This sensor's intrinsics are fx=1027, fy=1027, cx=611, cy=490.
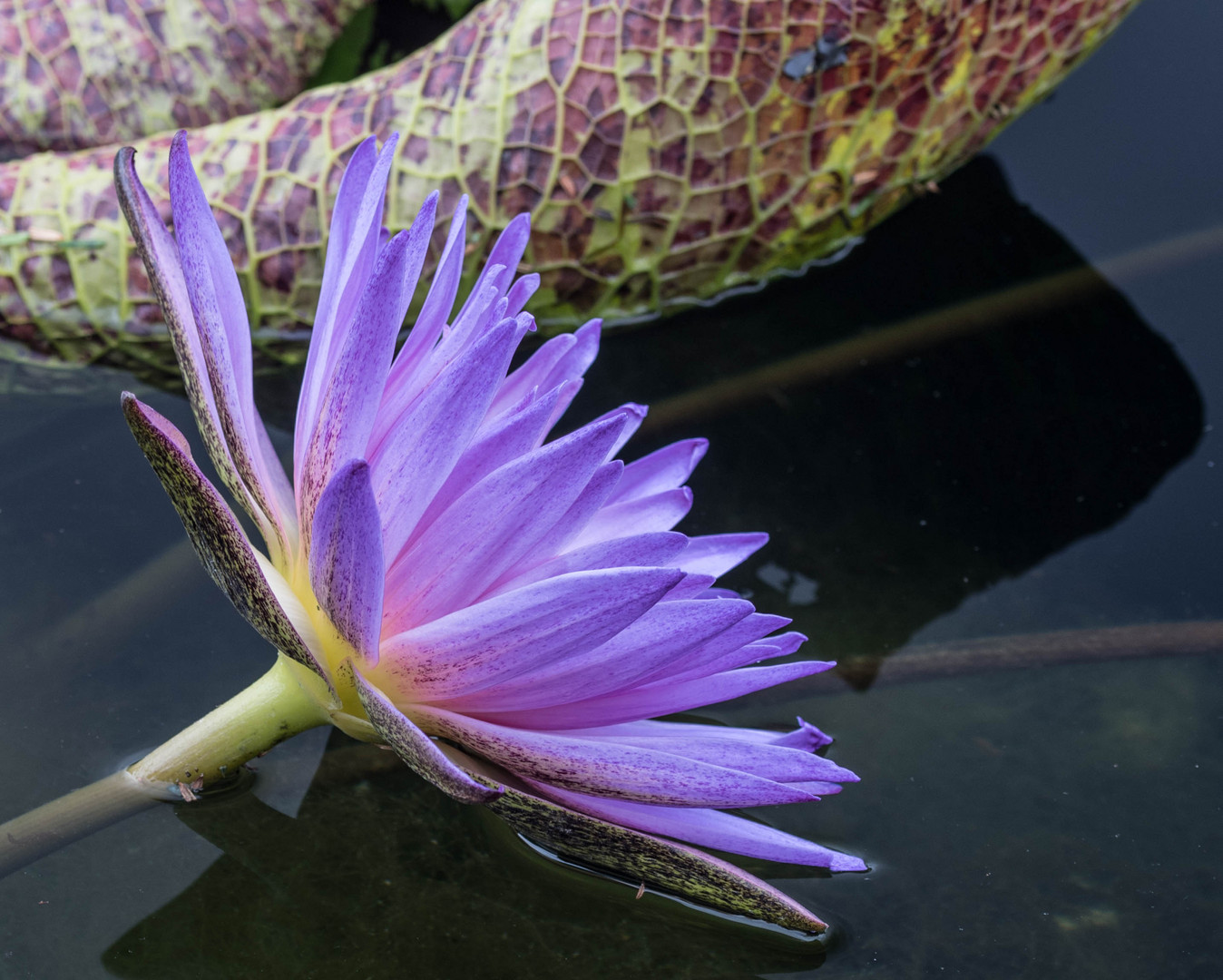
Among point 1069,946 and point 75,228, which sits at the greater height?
point 75,228

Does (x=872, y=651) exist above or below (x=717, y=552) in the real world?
below

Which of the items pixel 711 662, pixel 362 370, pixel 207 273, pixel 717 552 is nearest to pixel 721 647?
pixel 711 662

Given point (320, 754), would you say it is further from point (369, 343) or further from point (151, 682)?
point (369, 343)

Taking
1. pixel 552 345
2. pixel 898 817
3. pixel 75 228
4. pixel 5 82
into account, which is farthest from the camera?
pixel 5 82

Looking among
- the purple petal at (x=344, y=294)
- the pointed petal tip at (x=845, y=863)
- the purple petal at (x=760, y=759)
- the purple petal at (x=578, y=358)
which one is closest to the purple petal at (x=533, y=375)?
the purple petal at (x=578, y=358)

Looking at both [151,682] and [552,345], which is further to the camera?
[151,682]

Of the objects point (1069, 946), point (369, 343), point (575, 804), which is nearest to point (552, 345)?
point (369, 343)

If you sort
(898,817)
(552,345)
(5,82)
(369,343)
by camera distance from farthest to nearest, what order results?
(5,82)
(898,817)
(552,345)
(369,343)

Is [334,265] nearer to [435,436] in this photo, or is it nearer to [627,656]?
[435,436]
